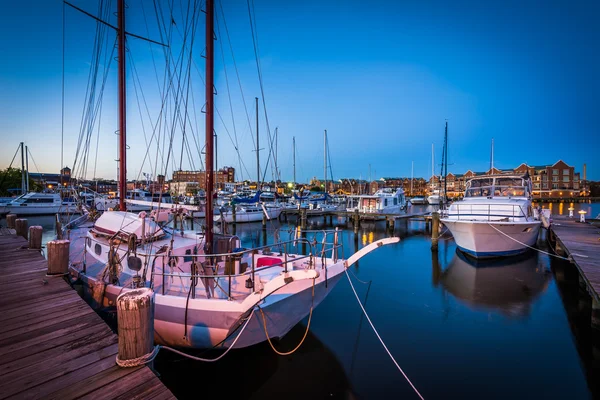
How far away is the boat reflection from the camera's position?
985cm

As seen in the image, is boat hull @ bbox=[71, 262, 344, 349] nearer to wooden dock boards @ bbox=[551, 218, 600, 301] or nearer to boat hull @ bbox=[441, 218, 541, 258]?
wooden dock boards @ bbox=[551, 218, 600, 301]

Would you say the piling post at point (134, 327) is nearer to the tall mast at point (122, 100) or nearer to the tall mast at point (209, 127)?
the tall mast at point (209, 127)

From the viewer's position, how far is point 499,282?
1195 cm

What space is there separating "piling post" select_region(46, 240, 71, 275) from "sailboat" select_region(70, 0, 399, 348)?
699mm

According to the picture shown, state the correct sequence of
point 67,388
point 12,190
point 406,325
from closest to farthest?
point 67,388 → point 406,325 → point 12,190

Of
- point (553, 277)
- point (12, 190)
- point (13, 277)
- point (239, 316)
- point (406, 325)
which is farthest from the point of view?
point (12, 190)

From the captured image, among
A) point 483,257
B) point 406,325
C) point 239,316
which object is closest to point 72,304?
point 239,316

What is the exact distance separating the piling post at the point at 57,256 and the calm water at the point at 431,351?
11.4ft

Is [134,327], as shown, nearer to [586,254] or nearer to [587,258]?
[587,258]

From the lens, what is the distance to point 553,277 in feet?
41.7

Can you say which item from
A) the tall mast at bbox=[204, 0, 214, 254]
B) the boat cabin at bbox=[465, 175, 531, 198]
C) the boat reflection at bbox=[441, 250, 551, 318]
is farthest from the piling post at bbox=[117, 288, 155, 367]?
the boat cabin at bbox=[465, 175, 531, 198]

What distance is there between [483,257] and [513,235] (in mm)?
1893

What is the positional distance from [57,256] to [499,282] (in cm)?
1578

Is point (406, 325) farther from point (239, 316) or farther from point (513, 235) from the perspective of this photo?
point (513, 235)
